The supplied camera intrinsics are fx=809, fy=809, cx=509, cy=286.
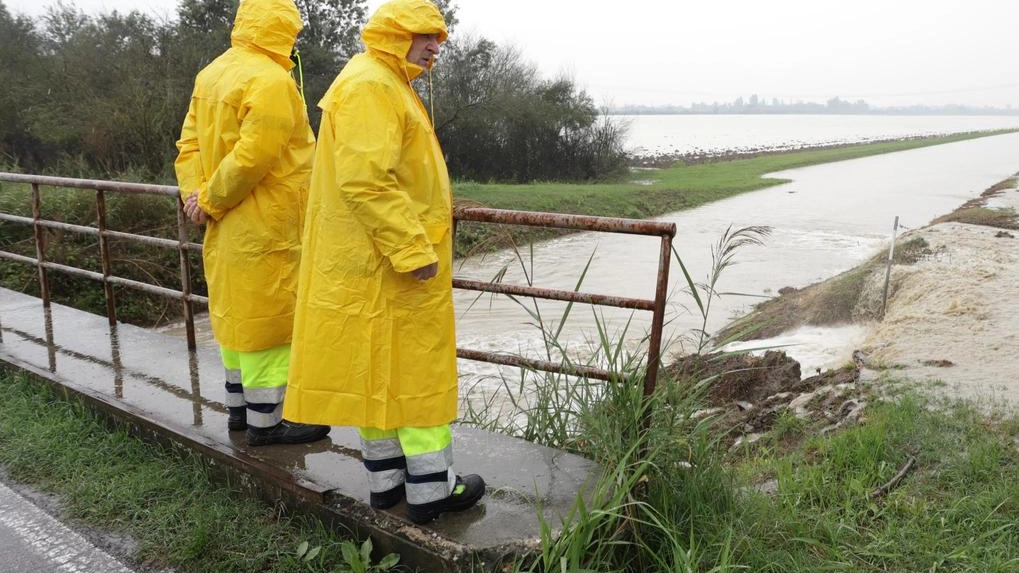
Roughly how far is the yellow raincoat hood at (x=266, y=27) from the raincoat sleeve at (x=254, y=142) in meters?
0.16

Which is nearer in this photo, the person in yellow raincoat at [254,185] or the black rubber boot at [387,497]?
the black rubber boot at [387,497]

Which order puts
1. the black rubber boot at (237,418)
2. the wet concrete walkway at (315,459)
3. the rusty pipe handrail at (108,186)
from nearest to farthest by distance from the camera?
1. the wet concrete walkway at (315,459)
2. the black rubber boot at (237,418)
3. the rusty pipe handrail at (108,186)

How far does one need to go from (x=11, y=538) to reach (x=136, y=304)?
8.95 meters

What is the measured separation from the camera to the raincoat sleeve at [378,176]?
97.7 inches

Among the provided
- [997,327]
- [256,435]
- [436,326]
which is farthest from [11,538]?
[997,327]

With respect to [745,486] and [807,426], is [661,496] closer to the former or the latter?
[745,486]

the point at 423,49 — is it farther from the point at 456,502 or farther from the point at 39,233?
the point at 39,233

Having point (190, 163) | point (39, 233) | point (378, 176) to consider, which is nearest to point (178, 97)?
point (39, 233)

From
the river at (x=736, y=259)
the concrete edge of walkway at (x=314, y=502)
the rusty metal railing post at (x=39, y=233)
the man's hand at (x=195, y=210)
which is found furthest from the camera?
the river at (x=736, y=259)

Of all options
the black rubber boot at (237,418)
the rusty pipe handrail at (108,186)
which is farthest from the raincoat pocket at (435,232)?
the rusty pipe handrail at (108,186)

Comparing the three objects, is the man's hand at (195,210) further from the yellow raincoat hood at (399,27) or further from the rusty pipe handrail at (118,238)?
the yellow raincoat hood at (399,27)

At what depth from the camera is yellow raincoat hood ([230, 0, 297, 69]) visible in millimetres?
3289

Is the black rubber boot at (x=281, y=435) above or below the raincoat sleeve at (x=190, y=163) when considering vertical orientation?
below

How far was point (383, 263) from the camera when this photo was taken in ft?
8.47
